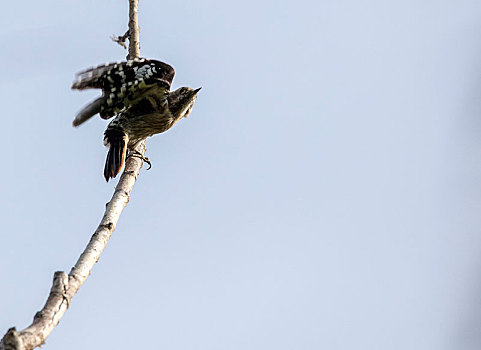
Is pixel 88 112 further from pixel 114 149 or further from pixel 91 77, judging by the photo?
pixel 114 149

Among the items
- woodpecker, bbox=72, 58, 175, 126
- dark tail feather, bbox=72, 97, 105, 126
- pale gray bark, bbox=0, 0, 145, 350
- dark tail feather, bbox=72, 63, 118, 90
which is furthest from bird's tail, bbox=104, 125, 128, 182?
pale gray bark, bbox=0, 0, 145, 350

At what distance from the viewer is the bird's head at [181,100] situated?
8.82 meters

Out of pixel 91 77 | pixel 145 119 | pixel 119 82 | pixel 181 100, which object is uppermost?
pixel 181 100

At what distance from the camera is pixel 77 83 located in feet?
21.0

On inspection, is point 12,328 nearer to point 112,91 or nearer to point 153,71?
point 112,91

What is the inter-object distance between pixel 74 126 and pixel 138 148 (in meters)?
2.49

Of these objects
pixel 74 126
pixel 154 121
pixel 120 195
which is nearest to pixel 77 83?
pixel 74 126

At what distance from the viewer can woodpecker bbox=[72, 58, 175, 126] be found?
20.6 ft

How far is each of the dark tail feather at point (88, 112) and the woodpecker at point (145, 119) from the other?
4.13 ft

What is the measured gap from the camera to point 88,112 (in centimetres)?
584

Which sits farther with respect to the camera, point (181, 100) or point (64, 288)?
point (181, 100)

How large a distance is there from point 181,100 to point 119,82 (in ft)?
7.44

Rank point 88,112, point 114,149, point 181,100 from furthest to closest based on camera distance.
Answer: point 181,100 < point 114,149 < point 88,112

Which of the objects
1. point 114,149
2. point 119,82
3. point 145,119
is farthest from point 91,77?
point 145,119
